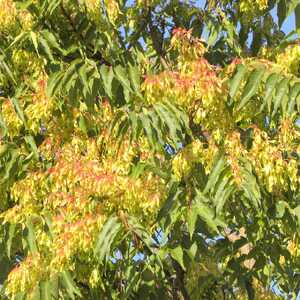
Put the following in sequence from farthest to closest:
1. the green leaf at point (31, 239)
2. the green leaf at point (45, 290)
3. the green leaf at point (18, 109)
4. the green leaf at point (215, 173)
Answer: the green leaf at point (18, 109)
the green leaf at point (31, 239)
the green leaf at point (45, 290)
the green leaf at point (215, 173)

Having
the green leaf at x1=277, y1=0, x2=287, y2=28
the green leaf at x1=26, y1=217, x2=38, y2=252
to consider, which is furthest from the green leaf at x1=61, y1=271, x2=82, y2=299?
the green leaf at x1=277, y1=0, x2=287, y2=28

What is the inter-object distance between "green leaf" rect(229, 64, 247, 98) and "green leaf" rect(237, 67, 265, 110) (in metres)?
0.04

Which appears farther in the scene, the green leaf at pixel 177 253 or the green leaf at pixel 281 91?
the green leaf at pixel 177 253

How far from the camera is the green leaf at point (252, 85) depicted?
11.0ft

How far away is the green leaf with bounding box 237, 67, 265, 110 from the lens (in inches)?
132

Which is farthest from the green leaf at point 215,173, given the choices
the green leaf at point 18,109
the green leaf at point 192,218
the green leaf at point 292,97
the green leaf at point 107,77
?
the green leaf at point 18,109

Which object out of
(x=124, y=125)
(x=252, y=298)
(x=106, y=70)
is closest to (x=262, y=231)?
(x=252, y=298)

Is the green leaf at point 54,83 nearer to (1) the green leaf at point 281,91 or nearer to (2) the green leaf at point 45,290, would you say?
(2) the green leaf at point 45,290

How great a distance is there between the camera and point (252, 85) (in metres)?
3.40

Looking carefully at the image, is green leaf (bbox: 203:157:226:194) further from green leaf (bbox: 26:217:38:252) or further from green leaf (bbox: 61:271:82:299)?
green leaf (bbox: 26:217:38:252)

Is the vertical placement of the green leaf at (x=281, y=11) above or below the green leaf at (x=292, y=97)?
above

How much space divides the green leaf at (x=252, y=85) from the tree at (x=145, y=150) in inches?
0.4

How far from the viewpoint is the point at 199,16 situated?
4402 millimetres

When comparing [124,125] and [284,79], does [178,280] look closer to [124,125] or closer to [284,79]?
[124,125]
